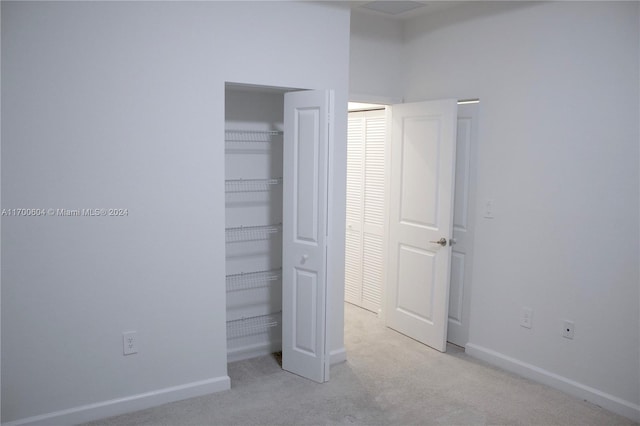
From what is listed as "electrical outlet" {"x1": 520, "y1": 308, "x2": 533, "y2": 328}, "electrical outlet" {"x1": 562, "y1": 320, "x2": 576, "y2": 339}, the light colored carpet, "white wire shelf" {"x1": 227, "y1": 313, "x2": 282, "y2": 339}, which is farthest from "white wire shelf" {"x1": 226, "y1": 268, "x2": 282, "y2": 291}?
"electrical outlet" {"x1": 562, "y1": 320, "x2": 576, "y2": 339}

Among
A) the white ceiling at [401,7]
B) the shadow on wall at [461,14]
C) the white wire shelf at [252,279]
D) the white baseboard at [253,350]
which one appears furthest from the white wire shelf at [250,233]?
the shadow on wall at [461,14]

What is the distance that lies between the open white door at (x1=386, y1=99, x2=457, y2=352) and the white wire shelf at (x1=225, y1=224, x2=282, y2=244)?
1.11 meters

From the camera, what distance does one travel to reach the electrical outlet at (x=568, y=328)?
3297 millimetres

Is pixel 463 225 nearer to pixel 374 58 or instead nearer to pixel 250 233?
pixel 374 58

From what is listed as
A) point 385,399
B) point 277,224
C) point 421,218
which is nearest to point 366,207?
point 421,218

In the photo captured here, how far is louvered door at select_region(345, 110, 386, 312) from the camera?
15.7 feet

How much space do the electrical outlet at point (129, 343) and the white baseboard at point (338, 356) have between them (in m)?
1.40

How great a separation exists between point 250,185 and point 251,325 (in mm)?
1046

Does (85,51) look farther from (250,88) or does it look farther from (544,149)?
(544,149)

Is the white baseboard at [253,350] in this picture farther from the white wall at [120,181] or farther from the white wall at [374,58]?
the white wall at [374,58]

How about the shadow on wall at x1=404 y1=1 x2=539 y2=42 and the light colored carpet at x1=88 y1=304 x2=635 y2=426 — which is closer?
the light colored carpet at x1=88 y1=304 x2=635 y2=426

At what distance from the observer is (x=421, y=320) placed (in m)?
4.16

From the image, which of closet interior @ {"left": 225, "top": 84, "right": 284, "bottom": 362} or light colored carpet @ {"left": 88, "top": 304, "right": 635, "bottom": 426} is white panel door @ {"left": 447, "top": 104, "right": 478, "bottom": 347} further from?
closet interior @ {"left": 225, "top": 84, "right": 284, "bottom": 362}

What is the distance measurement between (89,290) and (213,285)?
2.35 feet
